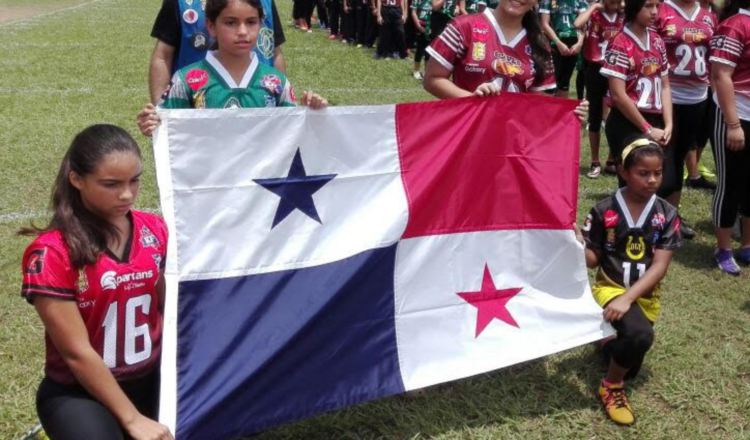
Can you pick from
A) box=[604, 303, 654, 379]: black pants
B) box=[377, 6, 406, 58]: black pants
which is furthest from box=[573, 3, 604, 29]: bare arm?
box=[604, 303, 654, 379]: black pants

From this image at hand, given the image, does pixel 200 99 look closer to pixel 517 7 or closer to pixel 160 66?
pixel 160 66

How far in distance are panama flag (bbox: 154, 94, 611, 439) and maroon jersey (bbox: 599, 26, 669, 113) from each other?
1.34 meters

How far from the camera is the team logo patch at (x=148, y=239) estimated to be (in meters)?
2.58

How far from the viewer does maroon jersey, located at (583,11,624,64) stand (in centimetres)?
727

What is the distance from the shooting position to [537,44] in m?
→ 3.60

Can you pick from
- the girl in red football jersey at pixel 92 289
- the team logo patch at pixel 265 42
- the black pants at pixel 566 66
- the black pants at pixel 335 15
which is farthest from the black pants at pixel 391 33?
the girl in red football jersey at pixel 92 289

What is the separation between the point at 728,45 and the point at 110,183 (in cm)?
383

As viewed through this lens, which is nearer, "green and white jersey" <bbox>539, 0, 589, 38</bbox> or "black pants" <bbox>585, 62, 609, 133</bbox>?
"black pants" <bbox>585, 62, 609, 133</bbox>

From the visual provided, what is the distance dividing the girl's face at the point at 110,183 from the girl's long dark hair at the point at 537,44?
2.03 metres

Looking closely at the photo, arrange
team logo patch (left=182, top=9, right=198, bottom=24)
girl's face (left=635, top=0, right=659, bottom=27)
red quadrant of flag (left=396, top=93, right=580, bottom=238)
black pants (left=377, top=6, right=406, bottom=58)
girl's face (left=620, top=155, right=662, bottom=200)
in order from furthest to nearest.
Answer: black pants (left=377, top=6, right=406, bottom=58), girl's face (left=635, top=0, right=659, bottom=27), team logo patch (left=182, top=9, right=198, bottom=24), girl's face (left=620, top=155, right=662, bottom=200), red quadrant of flag (left=396, top=93, right=580, bottom=238)

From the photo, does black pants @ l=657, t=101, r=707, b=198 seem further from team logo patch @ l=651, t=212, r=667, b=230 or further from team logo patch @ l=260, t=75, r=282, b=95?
team logo patch @ l=260, t=75, r=282, b=95

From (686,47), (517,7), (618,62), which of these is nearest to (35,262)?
(517,7)

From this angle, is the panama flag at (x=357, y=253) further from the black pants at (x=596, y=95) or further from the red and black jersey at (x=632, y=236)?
the black pants at (x=596, y=95)

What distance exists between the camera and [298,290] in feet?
9.62
